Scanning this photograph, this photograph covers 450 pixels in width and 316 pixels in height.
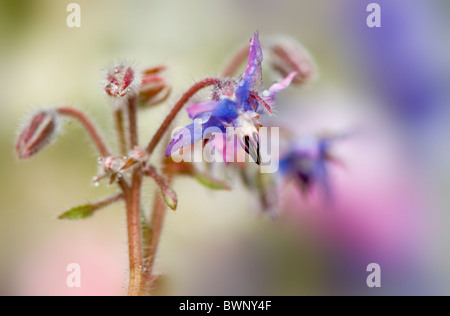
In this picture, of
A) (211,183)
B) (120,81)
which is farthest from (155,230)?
(120,81)

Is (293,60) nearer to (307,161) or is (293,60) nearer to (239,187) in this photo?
(307,161)

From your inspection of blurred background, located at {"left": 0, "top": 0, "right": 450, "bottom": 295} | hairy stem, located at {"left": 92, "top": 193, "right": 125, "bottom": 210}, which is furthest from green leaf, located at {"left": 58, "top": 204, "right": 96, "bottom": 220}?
blurred background, located at {"left": 0, "top": 0, "right": 450, "bottom": 295}

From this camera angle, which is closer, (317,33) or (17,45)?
(17,45)

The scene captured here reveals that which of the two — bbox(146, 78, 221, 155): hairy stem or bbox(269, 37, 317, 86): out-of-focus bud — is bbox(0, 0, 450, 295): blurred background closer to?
bbox(269, 37, 317, 86): out-of-focus bud

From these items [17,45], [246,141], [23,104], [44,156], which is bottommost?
[246,141]

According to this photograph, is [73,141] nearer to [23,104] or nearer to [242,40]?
[23,104]

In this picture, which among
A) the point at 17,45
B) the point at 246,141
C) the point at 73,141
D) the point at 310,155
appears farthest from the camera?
the point at 17,45

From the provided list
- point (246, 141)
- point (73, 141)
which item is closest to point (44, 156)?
point (73, 141)
